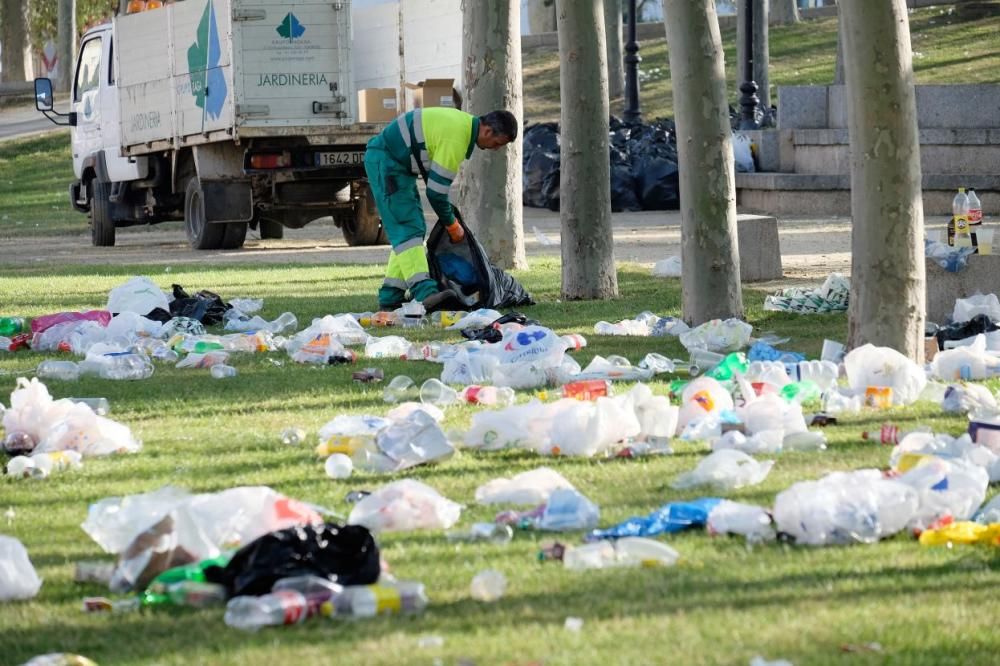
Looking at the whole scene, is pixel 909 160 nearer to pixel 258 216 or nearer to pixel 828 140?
pixel 258 216

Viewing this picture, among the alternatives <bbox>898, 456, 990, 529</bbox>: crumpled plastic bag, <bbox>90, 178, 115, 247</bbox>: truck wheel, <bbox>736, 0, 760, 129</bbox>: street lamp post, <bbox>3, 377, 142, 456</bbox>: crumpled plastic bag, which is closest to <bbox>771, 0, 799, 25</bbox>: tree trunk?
<bbox>736, 0, 760, 129</bbox>: street lamp post

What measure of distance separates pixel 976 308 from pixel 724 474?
194 inches

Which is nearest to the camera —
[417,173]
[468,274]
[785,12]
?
[468,274]

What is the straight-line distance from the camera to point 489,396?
8.34 metres

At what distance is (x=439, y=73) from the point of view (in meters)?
20.6

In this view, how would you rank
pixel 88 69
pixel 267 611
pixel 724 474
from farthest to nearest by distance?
pixel 88 69 < pixel 724 474 < pixel 267 611

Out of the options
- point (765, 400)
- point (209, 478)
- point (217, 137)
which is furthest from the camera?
point (217, 137)

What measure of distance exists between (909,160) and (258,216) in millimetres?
13800

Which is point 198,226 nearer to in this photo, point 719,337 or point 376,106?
point 376,106

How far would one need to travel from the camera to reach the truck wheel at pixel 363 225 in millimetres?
21547

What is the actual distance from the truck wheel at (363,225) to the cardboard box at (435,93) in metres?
1.67

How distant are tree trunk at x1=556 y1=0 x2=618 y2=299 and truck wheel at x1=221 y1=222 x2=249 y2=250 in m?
8.53

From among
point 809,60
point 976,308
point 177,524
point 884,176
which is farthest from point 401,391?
point 809,60

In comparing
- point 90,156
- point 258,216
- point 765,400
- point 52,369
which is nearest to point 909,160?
point 765,400
